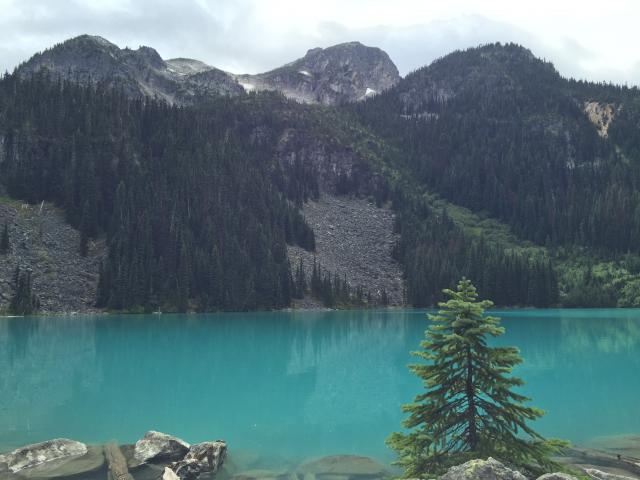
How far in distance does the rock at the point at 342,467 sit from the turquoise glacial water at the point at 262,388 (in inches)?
38.7

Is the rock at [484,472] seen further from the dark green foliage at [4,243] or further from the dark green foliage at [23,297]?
the dark green foliage at [4,243]

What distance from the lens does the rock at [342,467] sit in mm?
21250

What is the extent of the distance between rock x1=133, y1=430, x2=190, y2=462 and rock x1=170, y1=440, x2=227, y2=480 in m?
0.84

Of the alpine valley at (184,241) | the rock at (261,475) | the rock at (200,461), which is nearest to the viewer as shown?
the rock at (200,461)

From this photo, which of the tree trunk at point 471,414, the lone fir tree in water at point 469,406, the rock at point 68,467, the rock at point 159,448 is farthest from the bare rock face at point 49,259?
the tree trunk at point 471,414

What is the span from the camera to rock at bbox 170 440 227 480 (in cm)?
2039

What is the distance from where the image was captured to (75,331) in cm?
7850

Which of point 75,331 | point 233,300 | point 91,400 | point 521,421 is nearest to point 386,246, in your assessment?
point 233,300

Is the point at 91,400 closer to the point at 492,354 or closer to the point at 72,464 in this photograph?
the point at 72,464

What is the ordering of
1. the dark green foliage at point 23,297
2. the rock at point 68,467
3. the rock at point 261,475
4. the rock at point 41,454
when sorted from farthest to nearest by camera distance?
the dark green foliage at point 23,297 < the rock at point 41,454 < the rock at point 261,475 < the rock at point 68,467

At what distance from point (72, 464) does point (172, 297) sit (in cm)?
11845

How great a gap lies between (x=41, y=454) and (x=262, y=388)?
Result: 61.2 feet

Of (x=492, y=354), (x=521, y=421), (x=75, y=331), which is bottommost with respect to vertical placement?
(x=75, y=331)

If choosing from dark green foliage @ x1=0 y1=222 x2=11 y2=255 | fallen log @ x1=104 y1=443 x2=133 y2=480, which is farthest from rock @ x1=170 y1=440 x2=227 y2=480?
dark green foliage @ x1=0 y1=222 x2=11 y2=255
